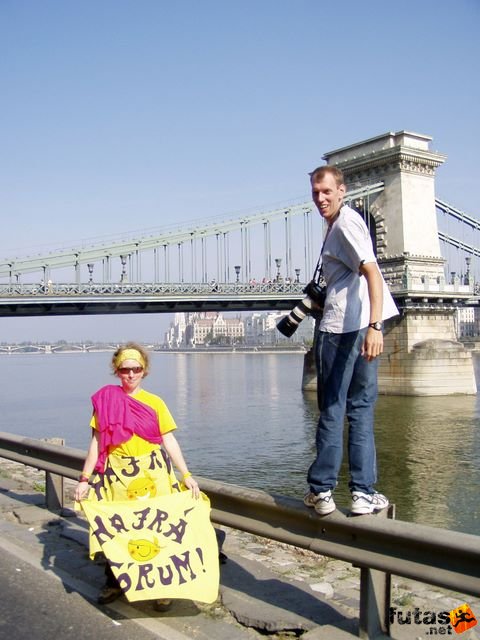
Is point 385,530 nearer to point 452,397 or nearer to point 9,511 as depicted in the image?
point 9,511

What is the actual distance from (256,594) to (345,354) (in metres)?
1.44

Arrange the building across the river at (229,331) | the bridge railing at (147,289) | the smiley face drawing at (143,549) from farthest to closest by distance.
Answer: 1. the building across the river at (229,331)
2. the bridge railing at (147,289)
3. the smiley face drawing at (143,549)

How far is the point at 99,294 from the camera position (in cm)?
3259

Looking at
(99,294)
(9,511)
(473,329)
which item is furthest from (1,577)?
(473,329)

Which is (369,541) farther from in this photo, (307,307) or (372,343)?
(307,307)

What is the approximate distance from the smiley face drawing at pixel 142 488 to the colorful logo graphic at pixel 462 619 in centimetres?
162

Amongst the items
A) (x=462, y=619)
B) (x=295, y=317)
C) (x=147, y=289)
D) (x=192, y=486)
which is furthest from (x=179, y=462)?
(x=147, y=289)

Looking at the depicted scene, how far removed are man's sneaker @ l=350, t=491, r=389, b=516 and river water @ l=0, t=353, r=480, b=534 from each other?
6761mm

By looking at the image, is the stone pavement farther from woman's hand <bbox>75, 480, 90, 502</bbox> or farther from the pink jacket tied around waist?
the pink jacket tied around waist

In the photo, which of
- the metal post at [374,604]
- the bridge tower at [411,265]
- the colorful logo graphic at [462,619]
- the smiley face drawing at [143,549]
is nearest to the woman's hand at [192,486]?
the smiley face drawing at [143,549]

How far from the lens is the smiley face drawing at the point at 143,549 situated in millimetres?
3852

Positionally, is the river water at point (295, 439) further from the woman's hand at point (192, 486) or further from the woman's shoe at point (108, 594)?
the woman's shoe at point (108, 594)

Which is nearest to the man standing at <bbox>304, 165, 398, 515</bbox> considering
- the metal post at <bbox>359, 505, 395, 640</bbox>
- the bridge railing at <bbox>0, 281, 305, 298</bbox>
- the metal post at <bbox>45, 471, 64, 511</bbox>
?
the metal post at <bbox>359, 505, 395, 640</bbox>

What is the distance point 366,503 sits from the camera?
355 cm
